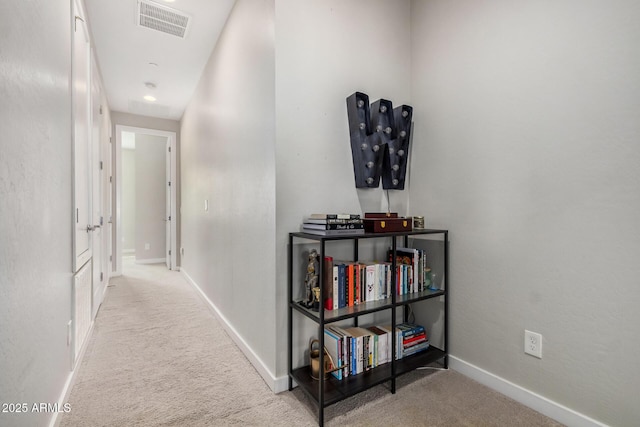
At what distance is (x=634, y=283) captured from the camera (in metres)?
→ 1.27

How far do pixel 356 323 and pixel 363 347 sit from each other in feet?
0.86

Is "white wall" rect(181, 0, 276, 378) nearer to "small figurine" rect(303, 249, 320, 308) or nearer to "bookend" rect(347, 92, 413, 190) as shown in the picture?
"small figurine" rect(303, 249, 320, 308)

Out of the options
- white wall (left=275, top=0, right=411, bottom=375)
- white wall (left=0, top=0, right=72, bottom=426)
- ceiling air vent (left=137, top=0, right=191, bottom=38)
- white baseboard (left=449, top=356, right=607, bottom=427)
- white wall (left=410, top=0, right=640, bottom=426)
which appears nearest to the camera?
white wall (left=0, top=0, right=72, bottom=426)

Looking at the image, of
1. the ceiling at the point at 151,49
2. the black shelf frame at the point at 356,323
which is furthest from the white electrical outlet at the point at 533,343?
the ceiling at the point at 151,49

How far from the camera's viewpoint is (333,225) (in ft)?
5.15

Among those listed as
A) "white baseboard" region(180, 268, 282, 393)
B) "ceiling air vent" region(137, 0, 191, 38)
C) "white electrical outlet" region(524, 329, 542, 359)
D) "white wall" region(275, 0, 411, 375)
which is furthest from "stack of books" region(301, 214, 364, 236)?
"ceiling air vent" region(137, 0, 191, 38)

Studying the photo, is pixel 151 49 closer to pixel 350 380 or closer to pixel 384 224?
pixel 384 224

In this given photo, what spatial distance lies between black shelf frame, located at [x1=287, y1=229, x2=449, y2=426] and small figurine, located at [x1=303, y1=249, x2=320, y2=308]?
0.15ft

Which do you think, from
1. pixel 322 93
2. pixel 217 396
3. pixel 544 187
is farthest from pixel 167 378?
pixel 544 187

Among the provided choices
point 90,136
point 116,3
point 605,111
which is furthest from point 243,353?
point 116,3

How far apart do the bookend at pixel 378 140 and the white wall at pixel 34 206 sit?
1.52 m

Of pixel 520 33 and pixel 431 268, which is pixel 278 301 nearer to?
pixel 431 268

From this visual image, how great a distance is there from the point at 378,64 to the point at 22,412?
2.45m

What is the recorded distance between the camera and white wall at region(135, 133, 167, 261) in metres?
5.90
